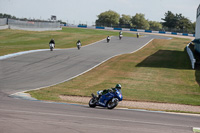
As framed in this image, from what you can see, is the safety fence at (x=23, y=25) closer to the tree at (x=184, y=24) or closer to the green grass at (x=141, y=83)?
the green grass at (x=141, y=83)

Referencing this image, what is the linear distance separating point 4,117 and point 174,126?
251 inches

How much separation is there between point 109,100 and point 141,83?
35.1ft

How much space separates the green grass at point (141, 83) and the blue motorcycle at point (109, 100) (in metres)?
3.97

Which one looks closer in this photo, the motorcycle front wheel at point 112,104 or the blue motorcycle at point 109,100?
the blue motorcycle at point 109,100

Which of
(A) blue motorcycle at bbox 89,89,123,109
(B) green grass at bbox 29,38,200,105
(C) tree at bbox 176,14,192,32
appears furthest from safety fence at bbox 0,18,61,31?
(C) tree at bbox 176,14,192,32

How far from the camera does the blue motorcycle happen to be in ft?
49.1

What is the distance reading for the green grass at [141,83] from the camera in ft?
68.0

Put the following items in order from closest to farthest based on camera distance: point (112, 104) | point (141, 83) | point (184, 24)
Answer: point (112, 104) → point (141, 83) → point (184, 24)

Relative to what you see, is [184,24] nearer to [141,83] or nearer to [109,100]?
[141,83]

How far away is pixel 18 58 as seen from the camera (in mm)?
36188

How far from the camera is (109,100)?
15.3m

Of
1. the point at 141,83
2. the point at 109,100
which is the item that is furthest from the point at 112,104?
A: the point at 141,83

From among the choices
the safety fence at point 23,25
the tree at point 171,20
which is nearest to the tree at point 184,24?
the tree at point 171,20

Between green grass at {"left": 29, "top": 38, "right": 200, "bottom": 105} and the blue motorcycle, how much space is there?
3966 millimetres
